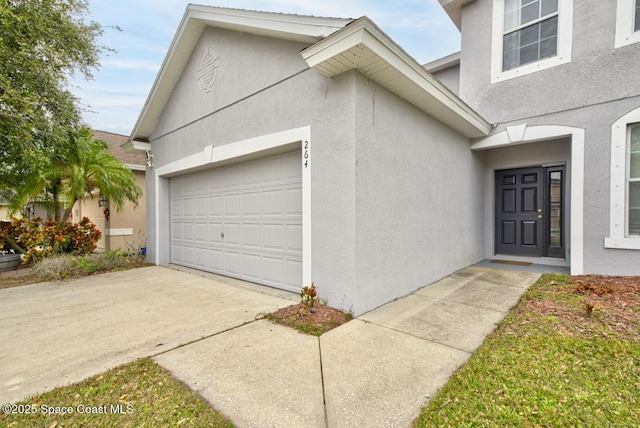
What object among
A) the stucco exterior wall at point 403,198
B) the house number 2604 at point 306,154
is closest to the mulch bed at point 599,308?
the stucco exterior wall at point 403,198

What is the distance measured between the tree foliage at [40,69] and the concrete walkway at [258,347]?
11.0 feet

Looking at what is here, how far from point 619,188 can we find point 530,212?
1877mm

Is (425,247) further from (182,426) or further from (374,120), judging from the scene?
(182,426)

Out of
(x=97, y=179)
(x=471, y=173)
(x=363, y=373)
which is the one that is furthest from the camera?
(x=97, y=179)

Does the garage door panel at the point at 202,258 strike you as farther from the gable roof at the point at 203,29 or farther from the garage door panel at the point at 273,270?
the gable roof at the point at 203,29

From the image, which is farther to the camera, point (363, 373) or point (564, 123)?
point (564, 123)

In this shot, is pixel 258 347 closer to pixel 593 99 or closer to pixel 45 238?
pixel 593 99

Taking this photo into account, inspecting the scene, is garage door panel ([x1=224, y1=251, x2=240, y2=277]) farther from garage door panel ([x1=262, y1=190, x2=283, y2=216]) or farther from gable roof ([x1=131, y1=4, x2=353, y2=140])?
gable roof ([x1=131, y1=4, x2=353, y2=140])

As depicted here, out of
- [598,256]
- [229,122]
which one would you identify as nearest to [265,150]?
[229,122]

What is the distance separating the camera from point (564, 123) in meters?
5.82

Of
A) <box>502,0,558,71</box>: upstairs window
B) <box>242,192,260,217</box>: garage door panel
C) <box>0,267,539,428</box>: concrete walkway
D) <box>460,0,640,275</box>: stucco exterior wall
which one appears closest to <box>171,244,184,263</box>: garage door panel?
A: <box>0,267,539,428</box>: concrete walkway

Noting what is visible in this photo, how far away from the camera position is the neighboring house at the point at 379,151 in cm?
394

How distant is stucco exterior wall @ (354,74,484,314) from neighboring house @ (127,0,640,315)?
32 mm

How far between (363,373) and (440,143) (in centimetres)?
467
